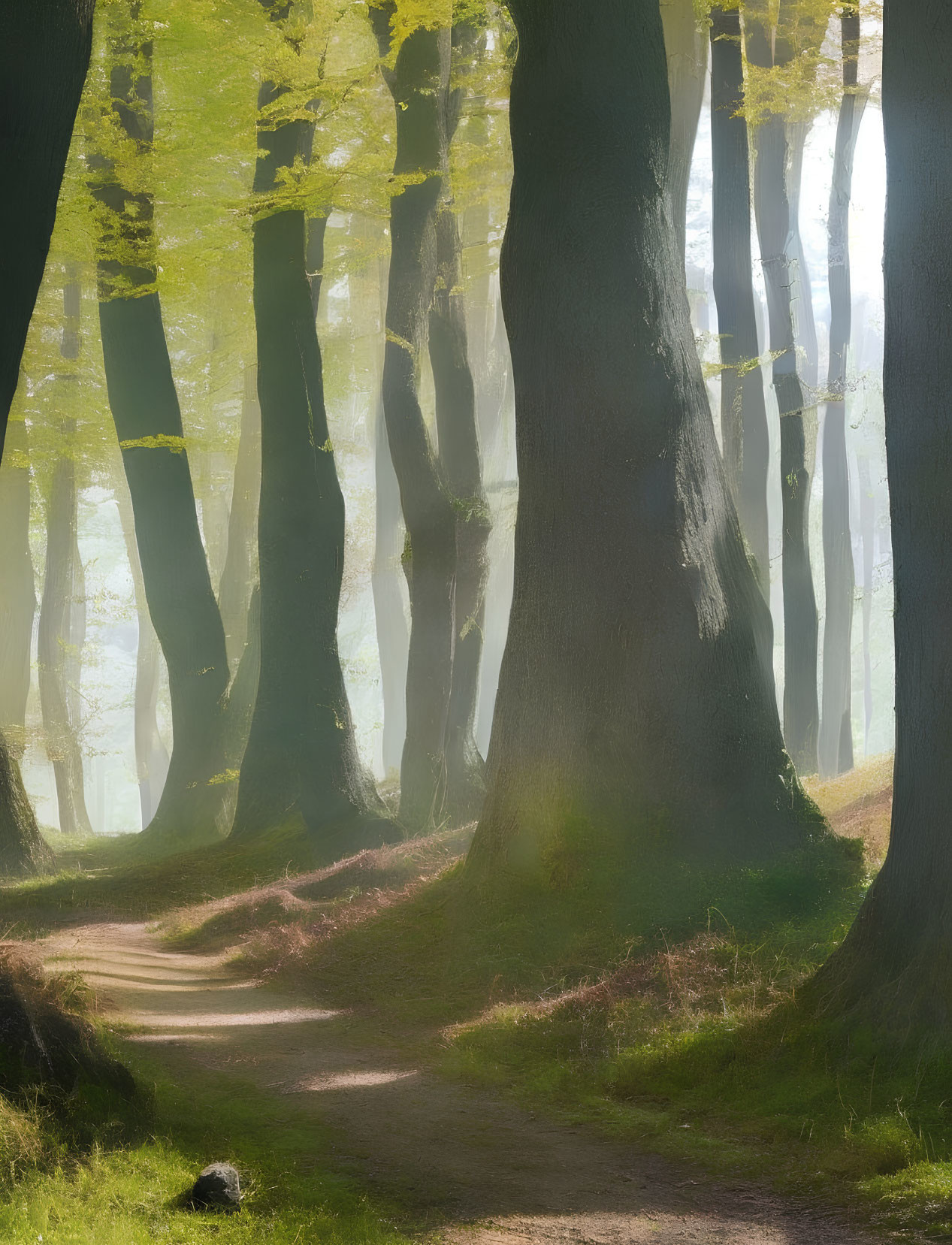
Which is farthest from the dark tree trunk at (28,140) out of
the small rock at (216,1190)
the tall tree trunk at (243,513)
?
the tall tree trunk at (243,513)

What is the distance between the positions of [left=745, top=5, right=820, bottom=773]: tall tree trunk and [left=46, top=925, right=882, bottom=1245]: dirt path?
36.7 ft

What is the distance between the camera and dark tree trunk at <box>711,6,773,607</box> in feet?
47.0

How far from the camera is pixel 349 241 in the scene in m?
22.4

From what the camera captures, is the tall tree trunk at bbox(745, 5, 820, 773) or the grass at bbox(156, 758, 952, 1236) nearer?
the grass at bbox(156, 758, 952, 1236)

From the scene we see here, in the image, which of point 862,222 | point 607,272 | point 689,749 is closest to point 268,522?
point 607,272

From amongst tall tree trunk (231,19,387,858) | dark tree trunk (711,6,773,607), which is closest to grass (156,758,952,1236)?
tall tree trunk (231,19,387,858)

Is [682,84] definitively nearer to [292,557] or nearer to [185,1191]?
[292,557]

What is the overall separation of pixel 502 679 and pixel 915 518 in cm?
454

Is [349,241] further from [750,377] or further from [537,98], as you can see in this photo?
[537,98]

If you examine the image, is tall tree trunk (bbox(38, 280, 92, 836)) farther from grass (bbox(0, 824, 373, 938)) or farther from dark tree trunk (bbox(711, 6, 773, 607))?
dark tree trunk (bbox(711, 6, 773, 607))

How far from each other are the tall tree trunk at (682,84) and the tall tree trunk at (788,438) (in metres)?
→ 1.17

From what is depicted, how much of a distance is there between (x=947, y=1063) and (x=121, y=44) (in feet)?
54.0

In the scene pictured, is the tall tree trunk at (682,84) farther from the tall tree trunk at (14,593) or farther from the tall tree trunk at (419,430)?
the tall tree trunk at (14,593)

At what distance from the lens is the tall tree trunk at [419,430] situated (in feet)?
44.5
